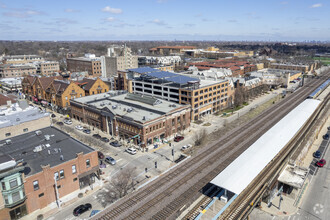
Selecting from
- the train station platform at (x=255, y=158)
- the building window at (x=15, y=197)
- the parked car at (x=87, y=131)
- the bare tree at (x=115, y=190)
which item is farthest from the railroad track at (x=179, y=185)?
the parked car at (x=87, y=131)

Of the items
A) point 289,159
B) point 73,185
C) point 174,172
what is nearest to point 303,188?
point 289,159

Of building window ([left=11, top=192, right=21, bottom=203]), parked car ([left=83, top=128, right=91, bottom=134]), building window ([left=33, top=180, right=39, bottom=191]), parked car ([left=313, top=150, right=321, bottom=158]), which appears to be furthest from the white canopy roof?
parked car ([left=83, top=128, right=91, bottom=134])

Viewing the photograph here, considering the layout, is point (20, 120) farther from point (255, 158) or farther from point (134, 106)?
point (255, 158)

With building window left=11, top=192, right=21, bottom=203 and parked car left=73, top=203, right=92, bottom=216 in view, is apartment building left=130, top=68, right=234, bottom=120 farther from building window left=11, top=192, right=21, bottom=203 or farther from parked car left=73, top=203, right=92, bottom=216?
building window left=11, top=192, right=21, bottom=203

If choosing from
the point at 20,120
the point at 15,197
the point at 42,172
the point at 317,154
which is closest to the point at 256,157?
the point at 317,154

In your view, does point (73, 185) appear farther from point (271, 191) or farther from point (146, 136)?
point (271, 191)

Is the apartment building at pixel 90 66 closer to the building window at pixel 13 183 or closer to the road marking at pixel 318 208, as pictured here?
the building window at pixel 13 183
